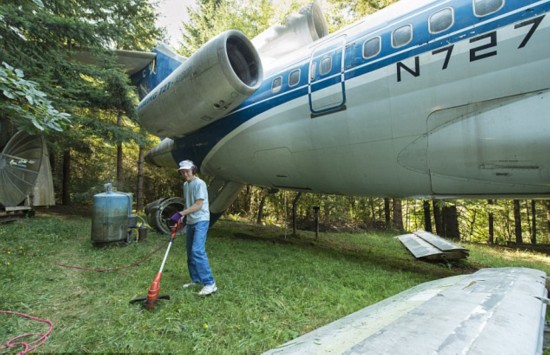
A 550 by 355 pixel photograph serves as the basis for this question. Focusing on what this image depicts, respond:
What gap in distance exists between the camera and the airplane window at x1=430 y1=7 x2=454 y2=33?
3189mm

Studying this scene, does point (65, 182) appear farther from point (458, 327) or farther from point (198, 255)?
point (458, 327)

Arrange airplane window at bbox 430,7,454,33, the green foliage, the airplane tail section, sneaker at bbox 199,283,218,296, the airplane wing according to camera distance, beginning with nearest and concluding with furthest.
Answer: the airplane wing → the green foliage → airplane window at bbox 430,7,454,33 → sneaker at bbox 199,283,218,296 → the airplane tail section

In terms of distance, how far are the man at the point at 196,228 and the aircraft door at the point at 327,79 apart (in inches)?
81.1

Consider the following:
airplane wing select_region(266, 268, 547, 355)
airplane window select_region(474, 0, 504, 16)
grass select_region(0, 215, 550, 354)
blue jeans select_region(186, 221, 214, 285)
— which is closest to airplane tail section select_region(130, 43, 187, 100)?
grass select_region(0, 215, 550, 354)

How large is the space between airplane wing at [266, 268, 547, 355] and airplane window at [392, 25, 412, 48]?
2728 millimetres

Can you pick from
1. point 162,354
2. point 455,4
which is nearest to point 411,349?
point 162,354

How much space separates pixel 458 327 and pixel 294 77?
4.25 meters

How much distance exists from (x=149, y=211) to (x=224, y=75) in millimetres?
4776

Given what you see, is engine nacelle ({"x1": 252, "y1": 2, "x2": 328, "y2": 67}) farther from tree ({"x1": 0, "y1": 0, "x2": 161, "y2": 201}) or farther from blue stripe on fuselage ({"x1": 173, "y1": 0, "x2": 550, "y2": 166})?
tree ({"x1": 0, "y1": 0, "x2": 161, "y2": 201})

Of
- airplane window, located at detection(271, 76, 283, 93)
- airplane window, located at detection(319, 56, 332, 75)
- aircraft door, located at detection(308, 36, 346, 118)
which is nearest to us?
aircraft door, located at detection(308, 36, 346, 118)

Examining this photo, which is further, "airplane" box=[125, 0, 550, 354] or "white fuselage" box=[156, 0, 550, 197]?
"white fuselage" box=[156, 0, 550, 197]

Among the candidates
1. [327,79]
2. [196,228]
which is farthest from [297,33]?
[196,228]

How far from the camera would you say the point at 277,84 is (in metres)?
Result: 5.13

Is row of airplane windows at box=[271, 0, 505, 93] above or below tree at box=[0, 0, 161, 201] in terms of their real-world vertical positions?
below
